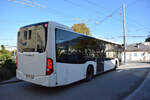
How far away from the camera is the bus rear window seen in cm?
436

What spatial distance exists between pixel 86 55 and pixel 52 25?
308 centimetres

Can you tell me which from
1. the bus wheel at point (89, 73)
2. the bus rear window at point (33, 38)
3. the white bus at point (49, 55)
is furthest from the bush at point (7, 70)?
the bus wheel at point (89, 73)

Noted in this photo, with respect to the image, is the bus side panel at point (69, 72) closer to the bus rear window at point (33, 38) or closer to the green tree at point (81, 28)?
the bus rear window at point (33, 38)

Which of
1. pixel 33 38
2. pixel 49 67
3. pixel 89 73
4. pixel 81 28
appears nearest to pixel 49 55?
pixel 49 67

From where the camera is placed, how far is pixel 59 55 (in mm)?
4570

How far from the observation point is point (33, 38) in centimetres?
458

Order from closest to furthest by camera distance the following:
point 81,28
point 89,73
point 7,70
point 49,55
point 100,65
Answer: point 49,55
point 89,73
point 7,70
point 100,65
point 81,28

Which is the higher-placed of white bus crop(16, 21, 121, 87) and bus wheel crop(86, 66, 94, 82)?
white bus crop(16, 21, 121, 87)

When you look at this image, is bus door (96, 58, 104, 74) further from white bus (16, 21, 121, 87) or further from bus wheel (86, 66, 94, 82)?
white bus (16, 21, 121, 87)

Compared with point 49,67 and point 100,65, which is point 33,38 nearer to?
point 49,67

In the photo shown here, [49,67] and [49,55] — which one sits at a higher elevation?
[49,55]

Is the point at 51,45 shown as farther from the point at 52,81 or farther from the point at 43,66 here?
the point at 52,81

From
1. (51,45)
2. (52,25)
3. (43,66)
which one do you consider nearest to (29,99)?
(43,66)

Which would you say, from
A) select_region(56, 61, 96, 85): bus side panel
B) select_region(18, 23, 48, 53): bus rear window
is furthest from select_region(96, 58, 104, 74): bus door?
select_region(18, 23, 48, 53): bus rear window
